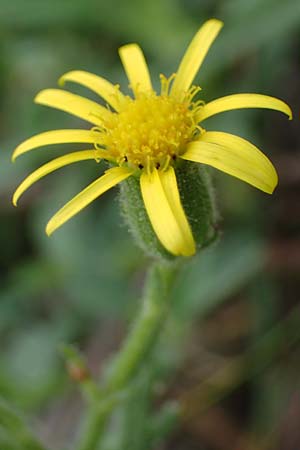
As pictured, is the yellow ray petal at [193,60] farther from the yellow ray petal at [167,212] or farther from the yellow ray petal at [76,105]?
the yellow ray petal at [167,212]

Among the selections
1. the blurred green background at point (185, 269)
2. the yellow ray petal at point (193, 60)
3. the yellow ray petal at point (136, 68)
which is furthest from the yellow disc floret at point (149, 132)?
the blurred green background at point (185, 269)

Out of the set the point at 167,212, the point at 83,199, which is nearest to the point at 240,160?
the point at 167,212

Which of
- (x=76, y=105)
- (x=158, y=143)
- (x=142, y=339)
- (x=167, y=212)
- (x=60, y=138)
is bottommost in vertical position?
(x=167, y=212)

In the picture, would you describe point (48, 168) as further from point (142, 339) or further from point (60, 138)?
point (142, 339)

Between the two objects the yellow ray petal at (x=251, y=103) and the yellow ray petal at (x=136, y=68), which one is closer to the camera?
the yellow ray petal at (x=251, y=103)

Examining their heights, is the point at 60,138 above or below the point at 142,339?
above

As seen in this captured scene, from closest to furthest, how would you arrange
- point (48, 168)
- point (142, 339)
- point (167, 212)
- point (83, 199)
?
point (167, 212), point (83, 199), point (48, 168), point (142, 339)
